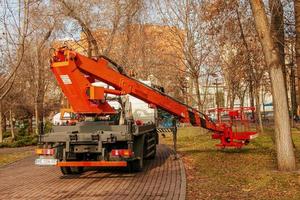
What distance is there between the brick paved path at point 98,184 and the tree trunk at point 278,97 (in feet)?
8.23

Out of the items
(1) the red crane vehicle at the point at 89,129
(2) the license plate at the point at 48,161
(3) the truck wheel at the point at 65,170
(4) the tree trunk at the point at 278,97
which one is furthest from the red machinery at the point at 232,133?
(2) the license plate at the point at 48,161

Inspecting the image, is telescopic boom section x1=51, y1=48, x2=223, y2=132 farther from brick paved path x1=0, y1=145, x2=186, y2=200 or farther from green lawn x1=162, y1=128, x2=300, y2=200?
green lawn x1=162, y1=128, x2=300, y2=200

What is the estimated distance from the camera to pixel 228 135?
1689cm

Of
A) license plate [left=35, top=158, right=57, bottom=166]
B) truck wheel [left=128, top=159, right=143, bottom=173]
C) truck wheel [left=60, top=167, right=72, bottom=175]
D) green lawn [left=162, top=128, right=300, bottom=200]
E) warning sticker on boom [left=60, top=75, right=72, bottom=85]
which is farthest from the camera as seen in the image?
truck wheel [left=60, top=167, right=72, bottom=175]

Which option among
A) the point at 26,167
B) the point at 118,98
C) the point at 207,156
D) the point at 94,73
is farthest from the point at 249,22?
the point at 26,167

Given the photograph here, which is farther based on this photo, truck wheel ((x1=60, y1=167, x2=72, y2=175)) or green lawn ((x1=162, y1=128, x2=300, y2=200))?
truck wheel ((x1=60, y1=167, x2=72, y2=175))

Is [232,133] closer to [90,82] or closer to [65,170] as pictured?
[90,82]

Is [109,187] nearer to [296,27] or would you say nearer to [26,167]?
[26,167]

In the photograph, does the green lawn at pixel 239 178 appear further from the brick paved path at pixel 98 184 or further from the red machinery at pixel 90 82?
the red machinery at pixel 90 82

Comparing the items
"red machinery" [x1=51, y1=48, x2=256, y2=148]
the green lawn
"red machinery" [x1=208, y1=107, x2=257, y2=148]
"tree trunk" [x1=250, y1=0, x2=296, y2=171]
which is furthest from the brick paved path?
"tree trunk" [x1=250, y1=0, x2=296, y2=171]

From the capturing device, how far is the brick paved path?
9.94 metres

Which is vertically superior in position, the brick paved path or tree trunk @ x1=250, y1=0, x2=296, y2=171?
tree trunk @ x1=250, y1=0, x2=296, y2=171

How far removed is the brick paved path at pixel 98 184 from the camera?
391 inches

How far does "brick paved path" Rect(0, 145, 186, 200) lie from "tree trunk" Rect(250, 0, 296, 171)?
2507 millimetres
